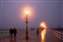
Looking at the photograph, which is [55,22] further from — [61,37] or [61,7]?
[61,37]

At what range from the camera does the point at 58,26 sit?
87.2 feet

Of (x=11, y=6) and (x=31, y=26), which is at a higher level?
(x=11, y=6)

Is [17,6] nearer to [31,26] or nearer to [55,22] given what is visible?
[31,26]

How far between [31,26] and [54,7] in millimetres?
4489

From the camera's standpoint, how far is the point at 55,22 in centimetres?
2678

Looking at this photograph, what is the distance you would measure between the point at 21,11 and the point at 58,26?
5.89 m

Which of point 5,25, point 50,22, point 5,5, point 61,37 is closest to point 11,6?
point 5,5

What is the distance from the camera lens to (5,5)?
2666 cm

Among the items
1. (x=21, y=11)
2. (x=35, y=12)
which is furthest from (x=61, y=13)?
(x=21, y=11)

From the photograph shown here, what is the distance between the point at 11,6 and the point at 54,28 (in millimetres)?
7168

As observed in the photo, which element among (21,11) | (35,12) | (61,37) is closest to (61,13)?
(35,12)

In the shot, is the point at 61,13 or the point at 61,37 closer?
the point at 61,37

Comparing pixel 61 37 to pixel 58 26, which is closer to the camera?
pixel 61 37

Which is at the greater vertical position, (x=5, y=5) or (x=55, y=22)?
(x=5, y=5)
